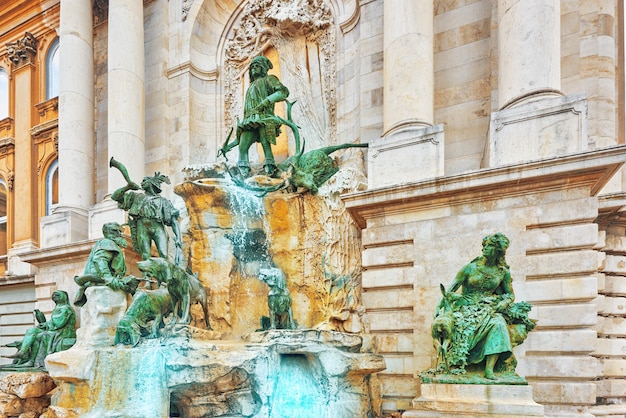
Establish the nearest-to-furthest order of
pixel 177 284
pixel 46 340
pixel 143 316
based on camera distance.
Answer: pixel 143 316 < pixel 177 284 < pixel 46 340

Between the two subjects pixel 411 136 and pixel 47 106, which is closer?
pixel 411 136

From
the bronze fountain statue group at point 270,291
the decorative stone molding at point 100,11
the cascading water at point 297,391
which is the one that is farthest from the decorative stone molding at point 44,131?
A: the cascading water at point 297,391

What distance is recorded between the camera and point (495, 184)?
22.4 ft

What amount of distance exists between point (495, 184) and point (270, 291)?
11.8ft

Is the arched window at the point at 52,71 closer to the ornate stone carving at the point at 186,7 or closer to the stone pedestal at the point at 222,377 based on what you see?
the ornate stone carving at the point at 186,7

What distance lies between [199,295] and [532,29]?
6.70 m

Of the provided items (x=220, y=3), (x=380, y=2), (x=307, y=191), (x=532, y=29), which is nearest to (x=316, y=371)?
(x=307, y=191)

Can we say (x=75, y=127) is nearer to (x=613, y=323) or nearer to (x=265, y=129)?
(x=265, y=129)

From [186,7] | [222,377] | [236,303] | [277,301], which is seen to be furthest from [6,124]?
[222,377]

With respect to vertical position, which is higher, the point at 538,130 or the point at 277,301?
the point at 538,130

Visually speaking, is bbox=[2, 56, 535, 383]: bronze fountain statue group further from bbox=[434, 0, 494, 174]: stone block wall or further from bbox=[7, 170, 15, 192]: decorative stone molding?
bbox=[7, 170, 15, 192]: decorative stone molding

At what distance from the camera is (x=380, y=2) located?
10.7 meters

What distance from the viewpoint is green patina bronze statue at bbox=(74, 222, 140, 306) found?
8.53m

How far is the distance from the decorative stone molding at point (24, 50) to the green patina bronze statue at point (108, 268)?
1165cm
